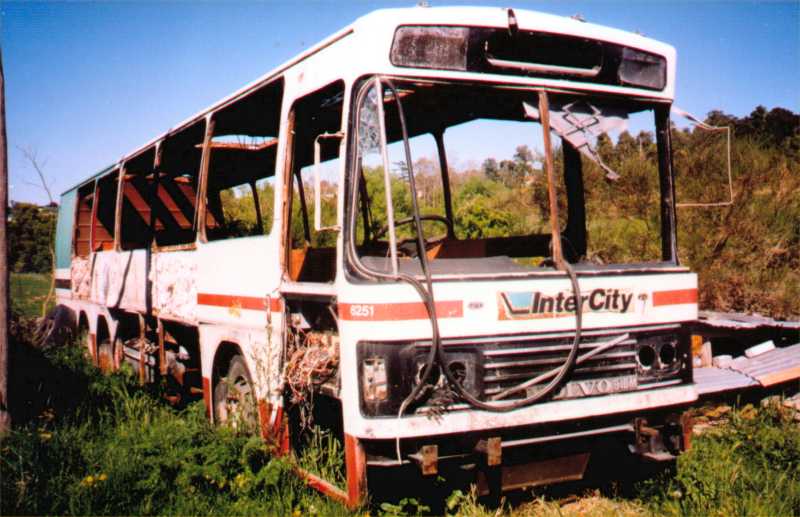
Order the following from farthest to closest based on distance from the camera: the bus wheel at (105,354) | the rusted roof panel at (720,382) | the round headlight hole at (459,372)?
the bus wheel at (105,354) → the rusted roof panel at (720,382) → the round headlight hole at (459,372)

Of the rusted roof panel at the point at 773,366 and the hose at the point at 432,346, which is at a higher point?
the hose at the point at 432,346

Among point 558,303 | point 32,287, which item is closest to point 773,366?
point 558,303

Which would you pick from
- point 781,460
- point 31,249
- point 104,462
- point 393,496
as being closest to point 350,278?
point 393,496

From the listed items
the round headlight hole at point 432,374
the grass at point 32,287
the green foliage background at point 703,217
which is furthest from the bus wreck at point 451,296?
the grass at point 32,287

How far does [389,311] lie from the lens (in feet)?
12.5

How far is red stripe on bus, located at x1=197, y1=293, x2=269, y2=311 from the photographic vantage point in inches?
200

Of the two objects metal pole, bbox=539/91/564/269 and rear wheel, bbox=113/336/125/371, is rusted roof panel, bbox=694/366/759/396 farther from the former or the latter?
rear wheel, bbox=113/336/125/371

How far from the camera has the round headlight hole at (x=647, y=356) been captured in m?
4.52

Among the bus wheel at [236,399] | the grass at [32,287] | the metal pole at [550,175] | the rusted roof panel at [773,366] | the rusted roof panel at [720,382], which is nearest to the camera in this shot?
the metal pole at [550,175]

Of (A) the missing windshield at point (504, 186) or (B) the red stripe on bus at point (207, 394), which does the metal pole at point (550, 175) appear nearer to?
(A) the missing windshield at point (504, 186)

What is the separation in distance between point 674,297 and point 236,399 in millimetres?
3436

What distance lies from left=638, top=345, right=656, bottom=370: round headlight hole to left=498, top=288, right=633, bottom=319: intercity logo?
0.32 metres

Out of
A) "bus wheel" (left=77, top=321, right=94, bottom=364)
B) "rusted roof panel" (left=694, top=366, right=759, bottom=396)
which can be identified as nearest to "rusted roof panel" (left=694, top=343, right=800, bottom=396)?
"rusted roof panel" (left=694, top=366, right=759, bottom=396)

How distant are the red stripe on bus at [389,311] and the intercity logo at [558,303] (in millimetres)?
409
